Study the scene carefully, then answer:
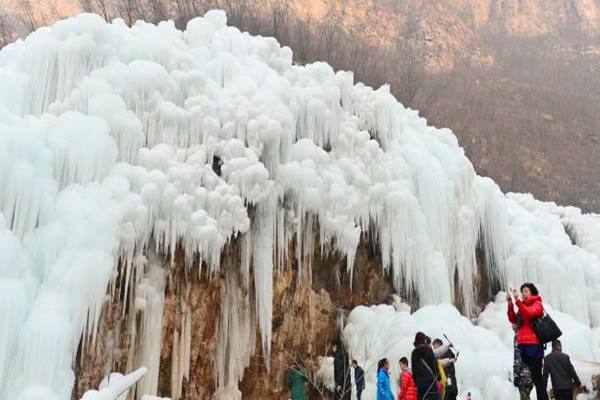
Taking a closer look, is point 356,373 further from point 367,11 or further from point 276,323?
point 367,11

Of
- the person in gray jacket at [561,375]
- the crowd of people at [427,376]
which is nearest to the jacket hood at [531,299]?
the person in gray jacket at [561,375]

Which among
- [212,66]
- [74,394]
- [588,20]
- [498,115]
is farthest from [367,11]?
[74,394]

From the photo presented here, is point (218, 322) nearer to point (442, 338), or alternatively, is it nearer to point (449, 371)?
point (449, 371)

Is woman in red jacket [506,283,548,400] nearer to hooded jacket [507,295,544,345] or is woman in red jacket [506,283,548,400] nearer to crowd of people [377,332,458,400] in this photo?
hooded jacket [507,295,544,345]

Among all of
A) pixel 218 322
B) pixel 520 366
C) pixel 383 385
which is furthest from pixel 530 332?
pixel 218 322

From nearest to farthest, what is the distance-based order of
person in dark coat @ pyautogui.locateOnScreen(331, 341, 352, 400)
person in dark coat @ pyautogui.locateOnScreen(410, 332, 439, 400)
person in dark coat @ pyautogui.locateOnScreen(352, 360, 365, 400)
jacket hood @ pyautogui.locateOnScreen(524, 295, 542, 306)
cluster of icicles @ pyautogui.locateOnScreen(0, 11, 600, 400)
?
1. jacket hood @ pyautogui.locateOnScreen(524, 295, 542, 306)
2. person in dark coat @ pyautogui.locateOnScreen(410, 332, 439, 400)
3. cluster of icicles @ pyautogui.locateOnScreen(0, 11, 600, 400)
4. person in dark coat @ pyautogui.locateOnScreen(331, 341, 352, 400)
5. person in dark coat @ pyautogui.locateOnScreen(352, 360, 365, 400)

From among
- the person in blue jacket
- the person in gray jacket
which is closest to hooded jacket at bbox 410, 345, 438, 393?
the person in blue jacket

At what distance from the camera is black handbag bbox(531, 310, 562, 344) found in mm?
5207

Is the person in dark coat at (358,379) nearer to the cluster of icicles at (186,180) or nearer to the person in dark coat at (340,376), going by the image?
the person in dark coat at (340,376)

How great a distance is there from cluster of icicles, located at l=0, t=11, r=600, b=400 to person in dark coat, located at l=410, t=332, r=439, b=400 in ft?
7.42

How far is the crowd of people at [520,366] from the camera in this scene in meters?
5.27

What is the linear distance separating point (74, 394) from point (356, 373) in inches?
121

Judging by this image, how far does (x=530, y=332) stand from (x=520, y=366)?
1.90 ft

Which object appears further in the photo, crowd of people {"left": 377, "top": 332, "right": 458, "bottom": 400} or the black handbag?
A: crowd of people {"left": 377, "top": 332, "right": 458, "bottom": 400}
